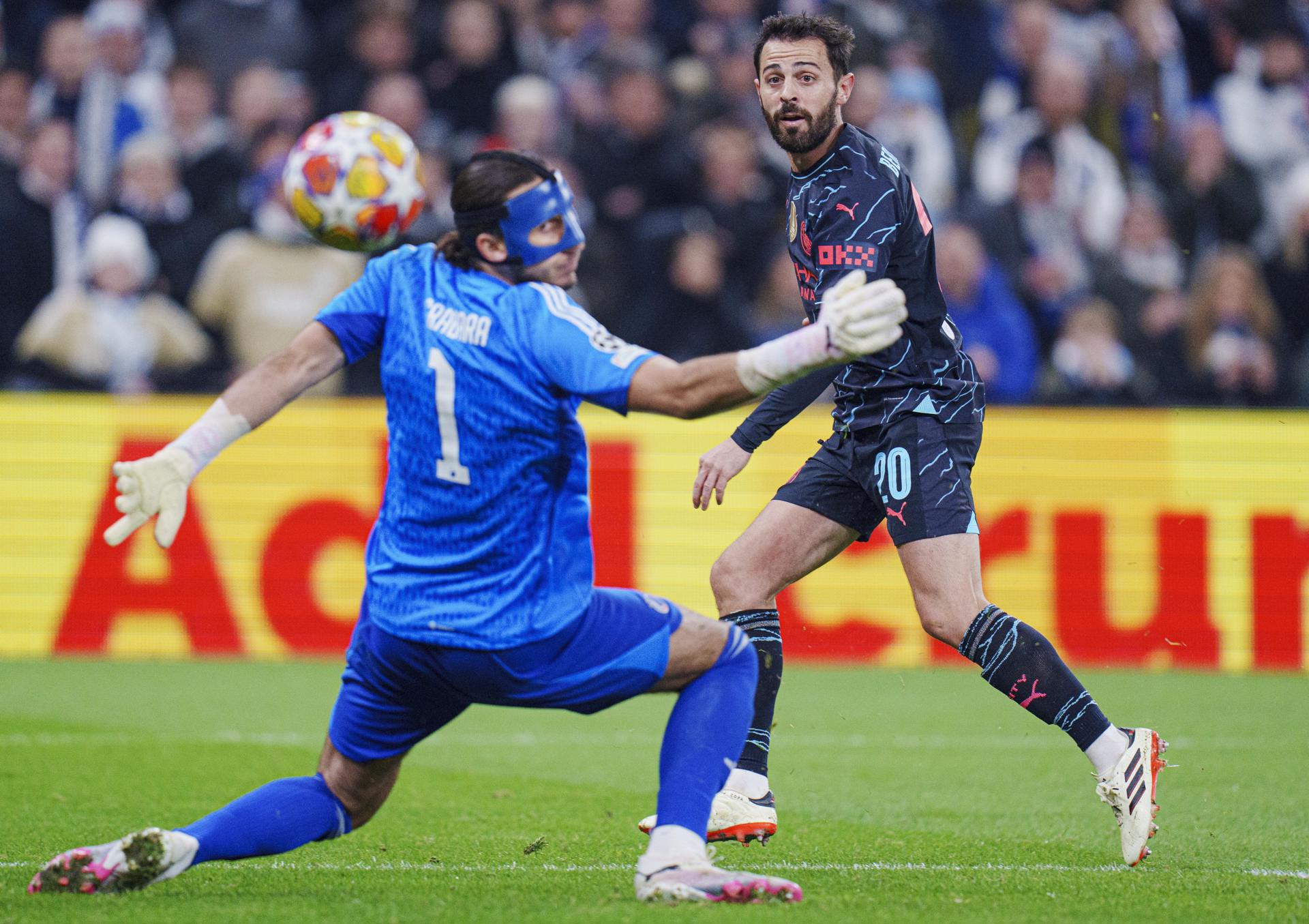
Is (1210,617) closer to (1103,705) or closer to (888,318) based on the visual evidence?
(1103,705)

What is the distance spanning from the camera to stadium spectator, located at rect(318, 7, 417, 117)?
13.5 m

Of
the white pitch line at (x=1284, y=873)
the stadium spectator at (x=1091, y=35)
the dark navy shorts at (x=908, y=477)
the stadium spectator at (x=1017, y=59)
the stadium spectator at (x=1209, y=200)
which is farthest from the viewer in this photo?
the stadium spectator at (x=1091, y=35)

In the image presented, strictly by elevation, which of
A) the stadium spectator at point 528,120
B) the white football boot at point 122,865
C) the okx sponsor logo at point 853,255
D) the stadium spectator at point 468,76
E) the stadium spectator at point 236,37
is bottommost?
the white football boot at point 122,865

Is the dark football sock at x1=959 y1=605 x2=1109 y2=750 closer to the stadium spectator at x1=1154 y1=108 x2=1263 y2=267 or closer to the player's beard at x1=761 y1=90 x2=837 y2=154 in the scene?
the player's beard at x1=761 y1=90 x2=837 y2=154

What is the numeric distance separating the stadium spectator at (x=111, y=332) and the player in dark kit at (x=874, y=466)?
7419 millimetres

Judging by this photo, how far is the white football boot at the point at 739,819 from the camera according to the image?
553cm

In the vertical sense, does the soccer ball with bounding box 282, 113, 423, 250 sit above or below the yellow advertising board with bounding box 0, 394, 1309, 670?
above

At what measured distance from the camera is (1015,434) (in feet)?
38.7

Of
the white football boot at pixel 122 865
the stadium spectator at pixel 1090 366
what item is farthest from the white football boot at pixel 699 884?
the stadium spectator at pixel 1090 366

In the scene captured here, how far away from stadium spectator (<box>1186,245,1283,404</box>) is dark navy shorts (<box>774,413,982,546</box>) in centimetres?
769

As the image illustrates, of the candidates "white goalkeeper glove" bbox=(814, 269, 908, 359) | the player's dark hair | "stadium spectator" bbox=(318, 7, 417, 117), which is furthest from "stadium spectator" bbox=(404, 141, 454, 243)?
"white goalkeeper glove" bbox=(814, 269, 908, 359)

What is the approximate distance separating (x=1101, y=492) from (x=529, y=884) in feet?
25.0

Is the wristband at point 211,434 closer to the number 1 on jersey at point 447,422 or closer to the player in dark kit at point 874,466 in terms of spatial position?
the number 1 on jersey at point 447,422

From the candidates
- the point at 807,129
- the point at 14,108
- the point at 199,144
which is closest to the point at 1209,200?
the point at 199,144
